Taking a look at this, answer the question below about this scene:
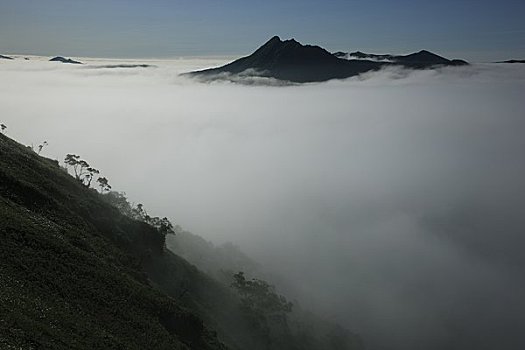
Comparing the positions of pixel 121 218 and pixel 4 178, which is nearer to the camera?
pixel 4 178

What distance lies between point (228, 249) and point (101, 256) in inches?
4633

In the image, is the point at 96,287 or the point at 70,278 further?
the point at 96,287

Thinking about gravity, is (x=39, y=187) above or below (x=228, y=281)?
above

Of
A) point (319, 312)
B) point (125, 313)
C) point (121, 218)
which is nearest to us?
point (125, 313)

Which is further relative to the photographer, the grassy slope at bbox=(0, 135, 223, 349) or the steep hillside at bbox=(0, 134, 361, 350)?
the steep hillside at bbox=(0, 134, 361, 350)

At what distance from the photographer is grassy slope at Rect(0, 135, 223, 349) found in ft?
169

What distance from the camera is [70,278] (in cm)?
6450

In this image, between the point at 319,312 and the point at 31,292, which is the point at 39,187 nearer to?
the point at 31,292

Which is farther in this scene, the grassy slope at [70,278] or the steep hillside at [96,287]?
the steep hillside at [96,287]

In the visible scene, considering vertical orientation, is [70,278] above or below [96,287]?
above

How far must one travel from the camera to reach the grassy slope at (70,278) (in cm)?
5138

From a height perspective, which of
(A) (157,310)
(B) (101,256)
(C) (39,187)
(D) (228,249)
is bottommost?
(D) (228,249)

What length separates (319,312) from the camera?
184 m

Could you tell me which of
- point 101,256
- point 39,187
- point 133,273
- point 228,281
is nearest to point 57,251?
point 101,256
